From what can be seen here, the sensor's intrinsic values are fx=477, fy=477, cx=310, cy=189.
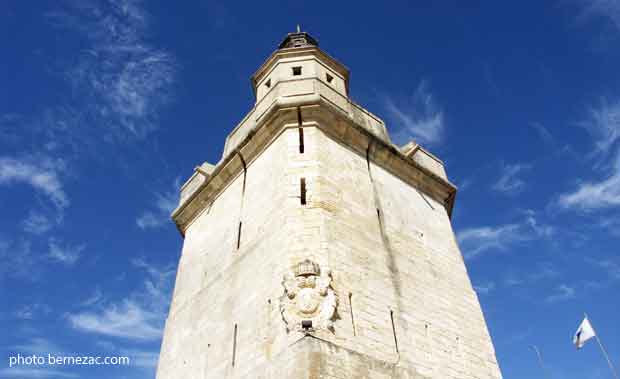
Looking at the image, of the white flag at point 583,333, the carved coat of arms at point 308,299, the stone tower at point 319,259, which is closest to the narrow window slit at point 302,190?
the stone tower at point 319,259

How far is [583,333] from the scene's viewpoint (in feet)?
37.3

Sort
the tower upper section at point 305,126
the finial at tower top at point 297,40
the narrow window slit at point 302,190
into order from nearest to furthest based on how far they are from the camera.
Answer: the narrow window slit at point 302,190 → the tower upper section at point 305,126 → the finial at tower top at point 297,40

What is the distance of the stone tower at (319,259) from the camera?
303 inches

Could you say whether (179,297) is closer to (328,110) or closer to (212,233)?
(212,233)

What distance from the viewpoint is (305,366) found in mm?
6625

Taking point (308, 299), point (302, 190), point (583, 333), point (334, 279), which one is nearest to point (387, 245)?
point (302, 190)

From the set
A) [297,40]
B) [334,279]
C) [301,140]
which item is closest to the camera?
[334,279]

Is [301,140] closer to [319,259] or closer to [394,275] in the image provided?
[319,259]

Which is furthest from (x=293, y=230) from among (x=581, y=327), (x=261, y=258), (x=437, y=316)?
(x=581, y=327)

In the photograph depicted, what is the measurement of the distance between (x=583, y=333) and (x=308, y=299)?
25.4 feet

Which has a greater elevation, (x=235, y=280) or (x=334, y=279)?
(x=235, y=280)

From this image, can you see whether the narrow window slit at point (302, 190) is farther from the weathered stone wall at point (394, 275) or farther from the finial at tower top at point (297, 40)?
the finial at tower top at point (297, 40)

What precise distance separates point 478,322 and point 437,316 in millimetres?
1469

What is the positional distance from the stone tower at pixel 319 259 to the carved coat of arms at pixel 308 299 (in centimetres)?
2
